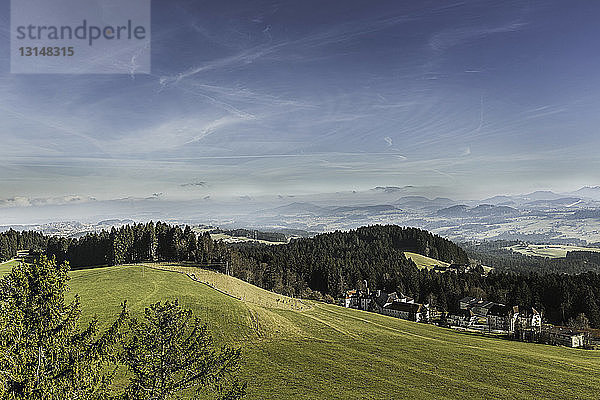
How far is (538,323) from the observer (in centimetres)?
9662

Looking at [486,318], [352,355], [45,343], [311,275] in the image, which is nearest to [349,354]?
[352,355]

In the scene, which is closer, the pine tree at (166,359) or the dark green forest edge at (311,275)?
the pine tree at (166,359)

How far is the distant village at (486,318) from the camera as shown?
244 feet

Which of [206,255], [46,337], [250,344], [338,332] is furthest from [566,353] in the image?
[206,255]

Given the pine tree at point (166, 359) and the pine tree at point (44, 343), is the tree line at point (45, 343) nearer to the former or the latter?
the pine tree at point (44, 343)

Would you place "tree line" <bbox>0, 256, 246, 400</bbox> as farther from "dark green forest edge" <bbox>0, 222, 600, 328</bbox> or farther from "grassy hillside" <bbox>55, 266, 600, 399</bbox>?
"dark green forest edge" <bbox>0, 222, 600, 328</bbox>

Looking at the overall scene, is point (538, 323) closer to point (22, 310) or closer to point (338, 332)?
point (338, 332)

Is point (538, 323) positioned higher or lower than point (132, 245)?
lower

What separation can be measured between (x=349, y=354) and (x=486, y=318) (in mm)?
73160

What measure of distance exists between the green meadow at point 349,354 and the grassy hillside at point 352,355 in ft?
0.35

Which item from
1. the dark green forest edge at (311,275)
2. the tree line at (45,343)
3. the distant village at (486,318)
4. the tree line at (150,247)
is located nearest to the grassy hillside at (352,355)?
the distant village at (486,318)

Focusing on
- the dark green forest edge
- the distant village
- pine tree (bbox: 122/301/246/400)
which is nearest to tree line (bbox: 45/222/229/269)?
the dark green forest edge

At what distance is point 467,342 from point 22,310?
67222mm

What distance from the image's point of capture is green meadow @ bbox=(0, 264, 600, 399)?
38500 millimetres
